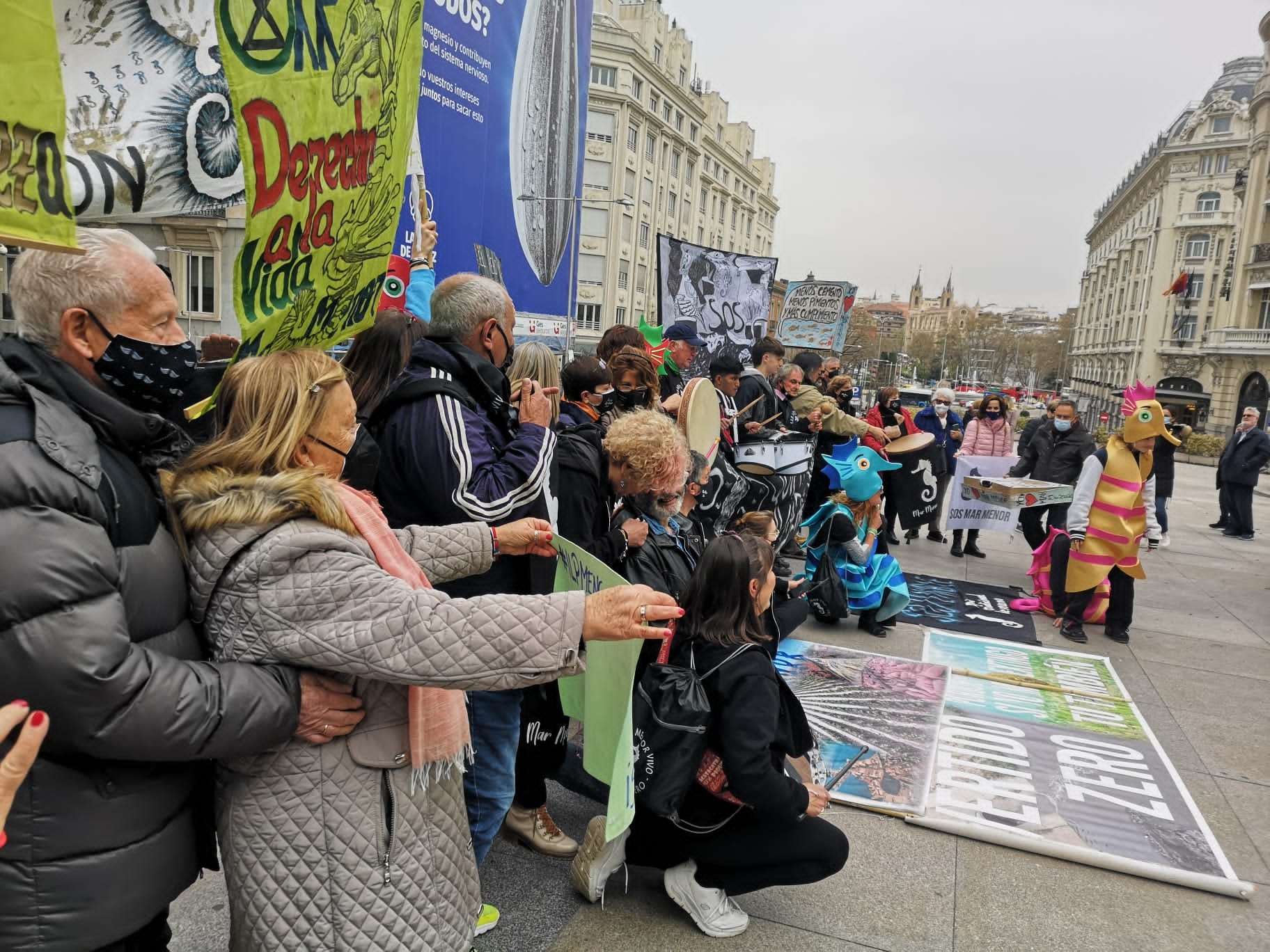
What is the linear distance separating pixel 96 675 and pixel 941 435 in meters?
9.81

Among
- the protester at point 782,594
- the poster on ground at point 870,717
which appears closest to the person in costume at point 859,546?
the poster on ground at point 870,717

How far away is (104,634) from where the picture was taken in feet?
4.19

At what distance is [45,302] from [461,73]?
5.00 meters

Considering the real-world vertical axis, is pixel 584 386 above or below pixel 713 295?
below

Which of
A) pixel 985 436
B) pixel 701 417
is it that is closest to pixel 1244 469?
pixel 985 436

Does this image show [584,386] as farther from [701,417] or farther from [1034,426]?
[1034,426]

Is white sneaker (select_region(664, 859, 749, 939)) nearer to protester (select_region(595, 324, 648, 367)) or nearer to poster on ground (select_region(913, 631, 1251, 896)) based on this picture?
poster on ground (select_region(913, 631, 1251, 896))

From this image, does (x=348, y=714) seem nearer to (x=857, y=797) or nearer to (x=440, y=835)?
(x=440, y=835)

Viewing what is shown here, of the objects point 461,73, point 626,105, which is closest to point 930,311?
point 626,105

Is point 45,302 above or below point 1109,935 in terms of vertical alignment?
above

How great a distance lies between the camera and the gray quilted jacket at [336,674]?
1494 millimetres

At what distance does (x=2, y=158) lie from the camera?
1.27 m

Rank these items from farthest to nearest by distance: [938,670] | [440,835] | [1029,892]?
[938,670], [1029,892], [440,835]

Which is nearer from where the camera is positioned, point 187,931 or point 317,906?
point 317,906
